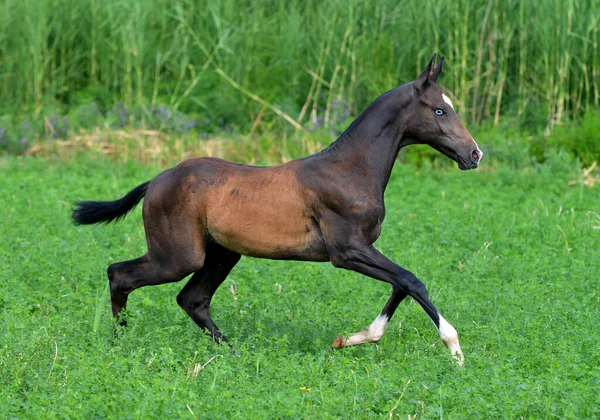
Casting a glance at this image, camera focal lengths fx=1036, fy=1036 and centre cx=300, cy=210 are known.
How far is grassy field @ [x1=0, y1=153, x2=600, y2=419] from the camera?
5.38m

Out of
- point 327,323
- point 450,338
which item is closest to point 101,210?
point 327,323

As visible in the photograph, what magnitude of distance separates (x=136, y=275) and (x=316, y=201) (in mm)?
1351

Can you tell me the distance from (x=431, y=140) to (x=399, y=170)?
5674 millimetres

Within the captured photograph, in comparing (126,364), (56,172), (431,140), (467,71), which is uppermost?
(431,140)

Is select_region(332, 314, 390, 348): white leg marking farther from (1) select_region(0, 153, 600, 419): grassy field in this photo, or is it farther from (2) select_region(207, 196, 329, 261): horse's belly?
(2) select_region(207, 196, 329, 261): horse's belly

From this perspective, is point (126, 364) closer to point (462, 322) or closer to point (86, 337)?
point (86, 337)

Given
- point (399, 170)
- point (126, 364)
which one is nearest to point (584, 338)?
point (126, 364)

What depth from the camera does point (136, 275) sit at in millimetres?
7020

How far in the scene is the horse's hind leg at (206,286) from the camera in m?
7.18

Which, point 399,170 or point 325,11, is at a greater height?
point 325,11

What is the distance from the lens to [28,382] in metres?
5.68

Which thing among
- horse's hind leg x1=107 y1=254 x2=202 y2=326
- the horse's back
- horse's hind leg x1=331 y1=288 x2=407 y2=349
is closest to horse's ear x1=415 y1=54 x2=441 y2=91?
the horse's back

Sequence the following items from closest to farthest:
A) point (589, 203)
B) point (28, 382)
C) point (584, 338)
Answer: point (28, 382) → point (584, 338) → point (589, 203)

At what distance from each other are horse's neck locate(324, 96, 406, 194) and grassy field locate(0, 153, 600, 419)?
44.4 inches
